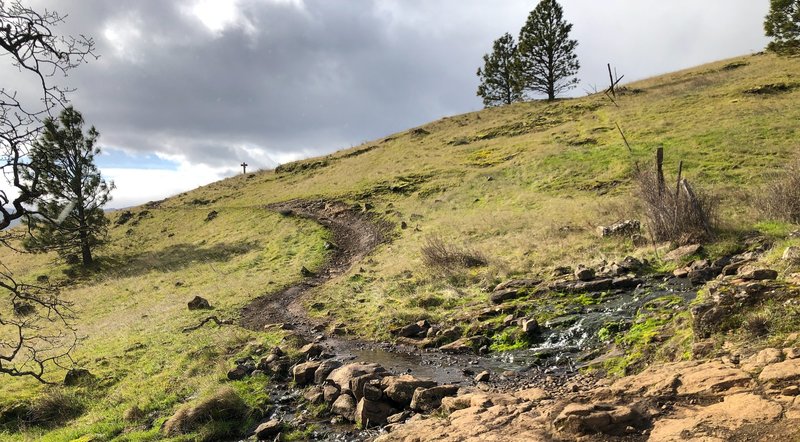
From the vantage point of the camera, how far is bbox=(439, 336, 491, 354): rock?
11.7m

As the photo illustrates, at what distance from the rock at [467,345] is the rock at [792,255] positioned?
6.72 metres

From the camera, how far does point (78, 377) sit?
13.6 meters

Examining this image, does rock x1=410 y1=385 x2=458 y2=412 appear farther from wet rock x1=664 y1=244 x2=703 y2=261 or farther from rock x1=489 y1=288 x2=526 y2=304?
wet rock x1=664 y1=244 x2=703 y2=261

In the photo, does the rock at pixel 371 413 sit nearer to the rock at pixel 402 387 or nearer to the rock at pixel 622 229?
the rock at pixel 402 387

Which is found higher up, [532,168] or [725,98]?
[725,98]

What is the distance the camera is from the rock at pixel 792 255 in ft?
31.0

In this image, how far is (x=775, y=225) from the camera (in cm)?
1463

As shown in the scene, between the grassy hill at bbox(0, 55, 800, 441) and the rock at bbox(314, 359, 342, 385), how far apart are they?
1552mm

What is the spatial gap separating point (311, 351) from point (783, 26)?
163ft

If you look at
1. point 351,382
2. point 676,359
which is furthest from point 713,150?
point 351,382

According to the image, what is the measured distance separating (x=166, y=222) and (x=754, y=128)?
172 ft

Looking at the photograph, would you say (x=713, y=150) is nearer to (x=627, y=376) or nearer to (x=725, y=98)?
(x=725, y=98)

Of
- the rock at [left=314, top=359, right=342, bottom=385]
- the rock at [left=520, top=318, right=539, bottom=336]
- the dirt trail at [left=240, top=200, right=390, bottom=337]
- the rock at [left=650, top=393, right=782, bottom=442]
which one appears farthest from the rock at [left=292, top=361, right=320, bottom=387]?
the rock at [left=650, top=393, right=782, bottom=442]

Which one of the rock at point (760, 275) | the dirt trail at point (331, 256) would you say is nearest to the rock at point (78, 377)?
the dirt trail at point (331, 256)
